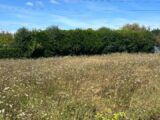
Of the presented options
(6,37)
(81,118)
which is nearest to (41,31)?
(6,37)

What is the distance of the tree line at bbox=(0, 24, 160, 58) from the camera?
36281 millimetres

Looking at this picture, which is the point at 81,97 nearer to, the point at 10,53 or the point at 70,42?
the point at 10,53

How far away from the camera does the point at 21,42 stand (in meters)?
36.3

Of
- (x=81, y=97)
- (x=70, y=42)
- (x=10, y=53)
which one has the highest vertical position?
(x=70, y=42)

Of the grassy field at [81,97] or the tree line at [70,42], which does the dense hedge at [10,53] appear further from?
the grassy field at [81,97]

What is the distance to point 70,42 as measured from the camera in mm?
39188

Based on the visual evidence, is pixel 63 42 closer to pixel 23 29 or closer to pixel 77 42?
pixel 77 42

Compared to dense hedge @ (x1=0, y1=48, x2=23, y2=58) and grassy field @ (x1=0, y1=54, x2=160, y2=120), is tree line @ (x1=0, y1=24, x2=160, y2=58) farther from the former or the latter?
grassy field @ (x1=0, y1=54, x2=160, y2=120)

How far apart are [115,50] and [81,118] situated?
117 ft

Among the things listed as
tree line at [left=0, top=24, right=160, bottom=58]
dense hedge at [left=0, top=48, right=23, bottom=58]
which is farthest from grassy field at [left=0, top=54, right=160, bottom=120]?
tree line at [left=0, top=24, right=160, bottom=58]

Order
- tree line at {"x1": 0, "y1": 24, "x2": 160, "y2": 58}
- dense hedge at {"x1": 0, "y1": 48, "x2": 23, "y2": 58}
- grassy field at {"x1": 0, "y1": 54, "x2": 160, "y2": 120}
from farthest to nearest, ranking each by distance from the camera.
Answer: tree line at {"x1": 0, "y1": 24, "x2": 160, "y2": 58} < dense hedge at {"x1": 0, "y1": 48, "x2": 23, "y2": 58} < grassy field at {"x1": 0, "y1": 54, "x2": 160, "y2": 120}

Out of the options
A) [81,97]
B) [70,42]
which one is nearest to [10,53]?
[70,42]

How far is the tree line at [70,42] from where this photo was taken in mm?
36281

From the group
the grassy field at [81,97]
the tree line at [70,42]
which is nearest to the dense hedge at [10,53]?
the tree line at [70,42]
